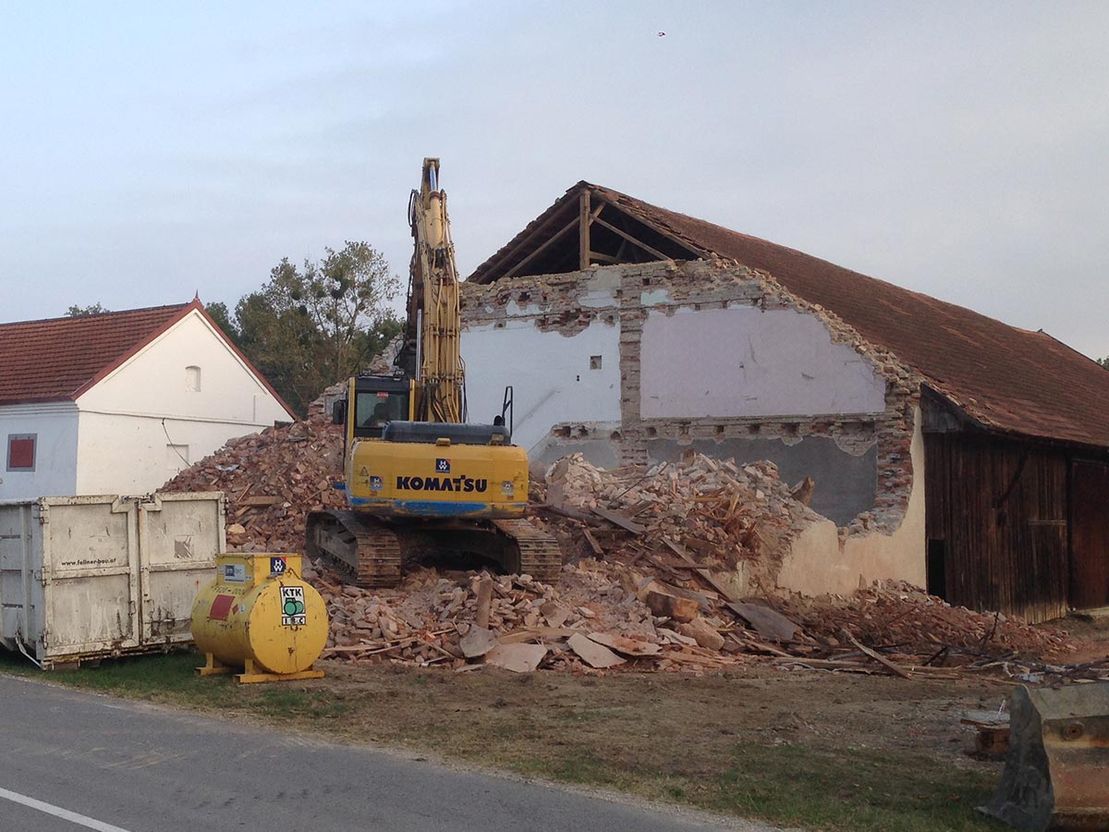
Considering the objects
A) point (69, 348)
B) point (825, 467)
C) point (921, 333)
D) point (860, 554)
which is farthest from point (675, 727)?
point (69, 348)

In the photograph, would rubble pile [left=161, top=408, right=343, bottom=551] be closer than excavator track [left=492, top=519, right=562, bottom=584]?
No

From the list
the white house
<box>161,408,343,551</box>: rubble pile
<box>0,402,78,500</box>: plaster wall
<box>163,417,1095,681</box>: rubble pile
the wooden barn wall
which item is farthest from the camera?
Answer: the white house

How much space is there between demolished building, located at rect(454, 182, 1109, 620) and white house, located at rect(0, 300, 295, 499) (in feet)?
30.8

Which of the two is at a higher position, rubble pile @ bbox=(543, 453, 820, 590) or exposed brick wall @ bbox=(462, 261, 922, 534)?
exposed brick wall @ bbox=(462, 261, 922, 534)

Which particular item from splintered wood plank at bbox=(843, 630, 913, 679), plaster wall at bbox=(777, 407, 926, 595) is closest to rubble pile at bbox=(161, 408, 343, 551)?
plaster wall at bbox=(777, 407, 926, 595)

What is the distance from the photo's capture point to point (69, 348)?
1264 inches

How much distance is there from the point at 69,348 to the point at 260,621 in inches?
896

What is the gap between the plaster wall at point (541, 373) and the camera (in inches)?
998

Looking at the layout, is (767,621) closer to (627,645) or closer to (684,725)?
(627,645)

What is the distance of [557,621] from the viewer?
47.4ft

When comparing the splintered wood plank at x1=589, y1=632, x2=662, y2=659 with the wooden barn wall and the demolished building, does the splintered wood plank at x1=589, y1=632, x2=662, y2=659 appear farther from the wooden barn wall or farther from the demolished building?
the wooden barn wall

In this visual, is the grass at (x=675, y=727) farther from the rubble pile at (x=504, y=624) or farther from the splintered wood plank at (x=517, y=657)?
the rubble pile at (x=504, y=624)

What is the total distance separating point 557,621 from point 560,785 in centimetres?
626

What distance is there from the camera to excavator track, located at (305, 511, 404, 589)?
602 inches
